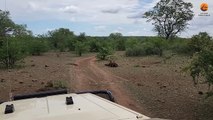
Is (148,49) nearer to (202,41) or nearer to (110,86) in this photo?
(110,86)

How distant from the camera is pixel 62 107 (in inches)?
109

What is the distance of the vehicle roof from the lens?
244 cm

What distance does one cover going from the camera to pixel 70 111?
8.50ft


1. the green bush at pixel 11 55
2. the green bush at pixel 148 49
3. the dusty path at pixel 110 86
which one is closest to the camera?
the dusty path at pixel 110 86

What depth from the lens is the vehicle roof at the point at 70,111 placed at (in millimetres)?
2441

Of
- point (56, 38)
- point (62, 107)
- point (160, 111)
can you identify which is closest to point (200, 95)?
point (160, 111)

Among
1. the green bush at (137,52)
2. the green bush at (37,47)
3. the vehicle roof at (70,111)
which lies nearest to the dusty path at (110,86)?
the vehicle roof at (70,111)

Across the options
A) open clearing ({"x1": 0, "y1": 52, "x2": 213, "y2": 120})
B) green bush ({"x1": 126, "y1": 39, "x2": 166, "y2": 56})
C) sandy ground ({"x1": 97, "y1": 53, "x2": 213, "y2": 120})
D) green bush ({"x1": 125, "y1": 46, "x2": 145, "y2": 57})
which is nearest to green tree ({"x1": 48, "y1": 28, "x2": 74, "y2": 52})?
green bush ({"x1": 125, "y1": 46, "x2": 145, "y2": 57})

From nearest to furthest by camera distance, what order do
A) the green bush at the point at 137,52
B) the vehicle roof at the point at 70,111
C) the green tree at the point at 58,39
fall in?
the vehicle roof at the point at 70,111
the green bush at the point at 137,52
the green tree at the point at 58,39

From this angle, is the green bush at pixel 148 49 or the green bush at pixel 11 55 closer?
the green bush at pixel 11 55

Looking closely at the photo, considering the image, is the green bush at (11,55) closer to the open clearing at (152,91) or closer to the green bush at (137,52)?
the open clearing at (152,91)

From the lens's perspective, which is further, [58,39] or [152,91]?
[58,39]

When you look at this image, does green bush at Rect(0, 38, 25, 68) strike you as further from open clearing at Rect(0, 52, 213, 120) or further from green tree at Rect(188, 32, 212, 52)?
green tree at Rect(188, 32, 212, 52)

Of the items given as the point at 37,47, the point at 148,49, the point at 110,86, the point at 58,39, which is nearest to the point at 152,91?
the point at 110,86
